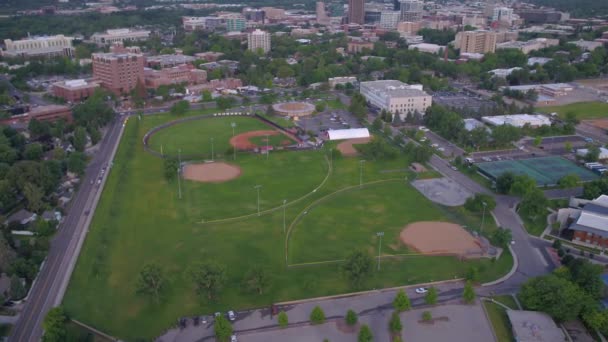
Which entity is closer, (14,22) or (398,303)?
(398,303)

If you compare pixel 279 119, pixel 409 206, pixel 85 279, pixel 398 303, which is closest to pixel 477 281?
pixel 398 303

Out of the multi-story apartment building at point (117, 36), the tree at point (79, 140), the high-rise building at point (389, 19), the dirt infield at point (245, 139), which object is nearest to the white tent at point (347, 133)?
the dirt infield at point (245, 139)

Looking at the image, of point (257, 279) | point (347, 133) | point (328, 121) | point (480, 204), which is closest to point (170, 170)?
point (257, 279)

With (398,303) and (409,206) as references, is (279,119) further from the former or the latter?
(398,303)

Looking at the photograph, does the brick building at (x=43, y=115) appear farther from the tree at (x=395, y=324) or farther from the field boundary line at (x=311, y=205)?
the tree at (x=395, y=324)

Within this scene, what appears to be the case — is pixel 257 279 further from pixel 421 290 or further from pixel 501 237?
pixel 501 237
